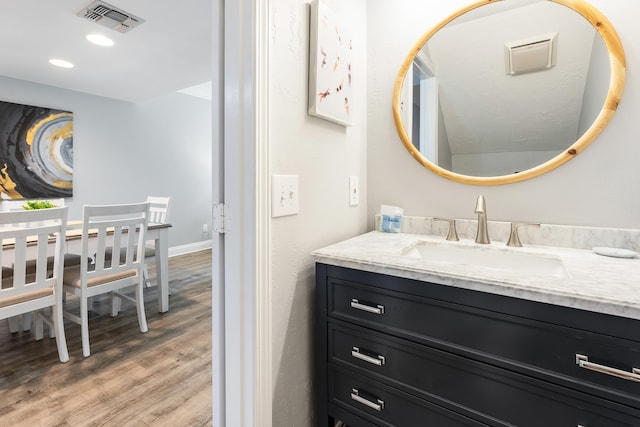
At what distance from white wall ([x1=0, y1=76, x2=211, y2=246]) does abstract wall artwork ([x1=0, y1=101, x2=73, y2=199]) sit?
0.09m

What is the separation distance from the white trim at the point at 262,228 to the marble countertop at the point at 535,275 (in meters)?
0.23

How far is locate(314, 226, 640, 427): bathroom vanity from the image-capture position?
68 cm

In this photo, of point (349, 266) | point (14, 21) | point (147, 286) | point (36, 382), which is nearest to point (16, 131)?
point (14, 21)

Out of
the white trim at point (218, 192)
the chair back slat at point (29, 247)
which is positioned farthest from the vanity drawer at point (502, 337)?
the chair back slat at point (29, 247)

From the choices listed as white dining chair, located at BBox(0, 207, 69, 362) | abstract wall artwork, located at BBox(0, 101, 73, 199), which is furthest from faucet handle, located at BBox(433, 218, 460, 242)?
abstract wall artwork, located at BBox(0, 101, 73, 199)

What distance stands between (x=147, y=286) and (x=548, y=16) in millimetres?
3797

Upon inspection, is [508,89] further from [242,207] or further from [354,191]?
[242,207]

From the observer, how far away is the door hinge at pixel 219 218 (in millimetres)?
963

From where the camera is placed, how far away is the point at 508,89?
1.27m

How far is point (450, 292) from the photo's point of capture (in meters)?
0.85

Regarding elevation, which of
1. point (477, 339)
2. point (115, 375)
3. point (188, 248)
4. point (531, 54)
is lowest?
point (115, 375)

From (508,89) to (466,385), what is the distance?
1.14 metres

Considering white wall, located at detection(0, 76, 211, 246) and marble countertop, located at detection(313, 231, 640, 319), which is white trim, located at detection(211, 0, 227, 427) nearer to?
marble countertop, located at detection(313, 231, 640, 319)

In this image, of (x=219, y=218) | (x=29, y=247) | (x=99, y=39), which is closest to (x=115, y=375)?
(x=29, y=247)
